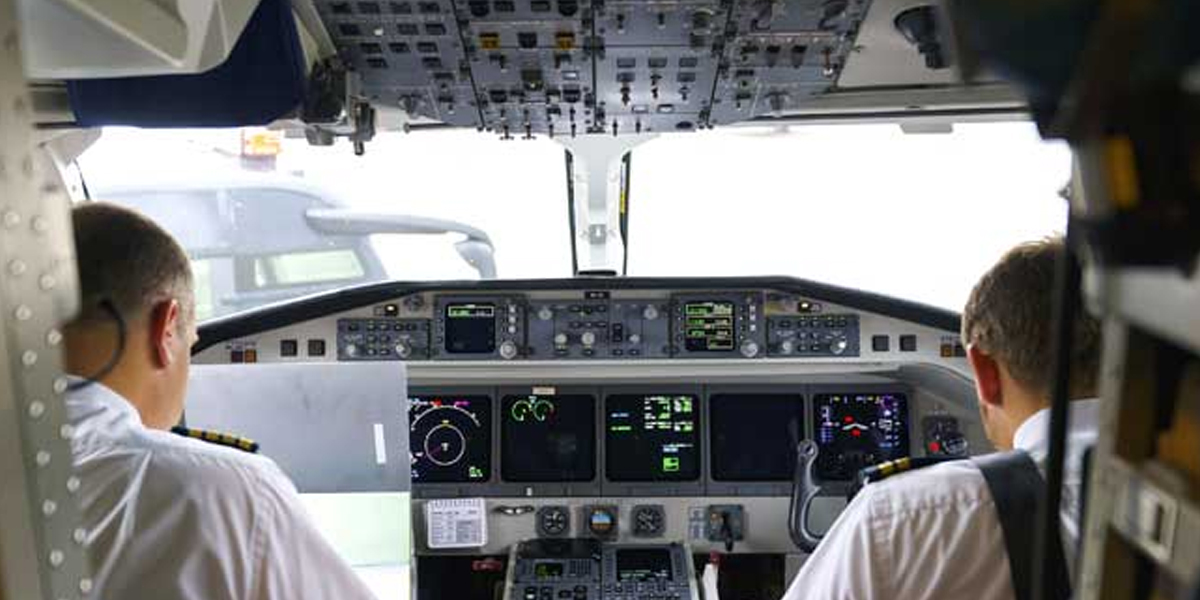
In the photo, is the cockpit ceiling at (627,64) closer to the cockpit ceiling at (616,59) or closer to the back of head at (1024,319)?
the cockpit ceiling at (616,59)

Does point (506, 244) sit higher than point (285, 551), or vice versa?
point (506, 244)

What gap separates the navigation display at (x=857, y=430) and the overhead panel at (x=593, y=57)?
1244mm

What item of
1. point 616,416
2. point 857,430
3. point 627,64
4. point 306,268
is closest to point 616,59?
point 627,64

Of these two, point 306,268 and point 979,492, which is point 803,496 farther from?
point 306,268

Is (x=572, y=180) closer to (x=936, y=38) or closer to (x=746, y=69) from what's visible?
(x=746, y=69)

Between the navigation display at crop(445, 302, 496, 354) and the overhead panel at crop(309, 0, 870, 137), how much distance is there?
74 cm

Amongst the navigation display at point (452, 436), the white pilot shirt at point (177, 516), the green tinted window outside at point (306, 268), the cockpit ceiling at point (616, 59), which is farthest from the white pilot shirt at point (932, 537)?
the green tinted window outside at point (306, 268)

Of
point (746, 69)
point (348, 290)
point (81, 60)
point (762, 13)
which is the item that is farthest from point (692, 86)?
point (81, 60)

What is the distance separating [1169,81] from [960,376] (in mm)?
3179

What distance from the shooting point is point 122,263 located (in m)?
1.69

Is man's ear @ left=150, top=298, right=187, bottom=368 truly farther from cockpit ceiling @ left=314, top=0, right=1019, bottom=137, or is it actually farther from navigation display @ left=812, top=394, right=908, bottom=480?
navigation display @ left=812, top=394, right=908, bottom=480

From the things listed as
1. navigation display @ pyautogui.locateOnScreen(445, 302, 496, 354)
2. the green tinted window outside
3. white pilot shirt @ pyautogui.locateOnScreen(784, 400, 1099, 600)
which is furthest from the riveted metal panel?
the green tinted window outside

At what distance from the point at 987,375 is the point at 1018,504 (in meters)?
0.25

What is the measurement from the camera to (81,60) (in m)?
1.13
